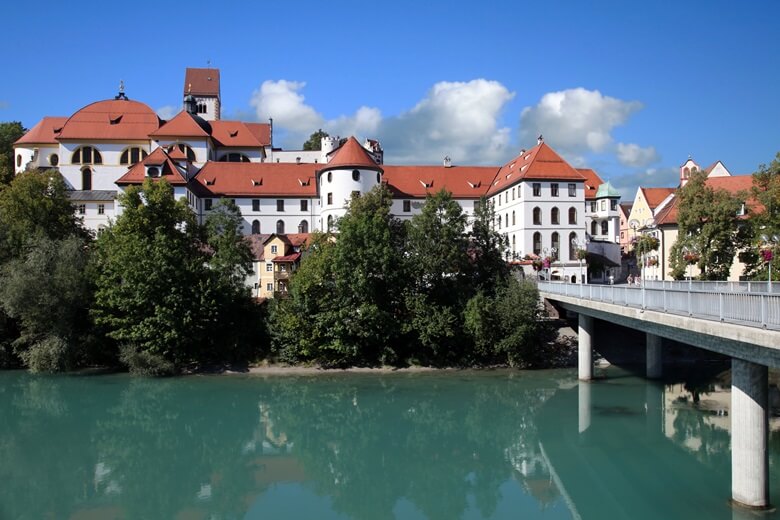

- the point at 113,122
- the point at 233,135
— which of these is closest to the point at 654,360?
the point at 233,135

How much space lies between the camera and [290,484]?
21.2 m

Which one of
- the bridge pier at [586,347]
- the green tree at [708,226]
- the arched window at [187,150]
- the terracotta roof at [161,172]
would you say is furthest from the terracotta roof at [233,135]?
the green tree at [708,226]

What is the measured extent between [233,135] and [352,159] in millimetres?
21270

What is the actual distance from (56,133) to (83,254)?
36.0 meters

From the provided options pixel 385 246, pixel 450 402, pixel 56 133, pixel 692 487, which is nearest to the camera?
pixel 692 487

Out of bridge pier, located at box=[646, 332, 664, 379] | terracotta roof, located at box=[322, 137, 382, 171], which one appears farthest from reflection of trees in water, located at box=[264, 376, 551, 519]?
terracotta roof, located at box=[322, 137, 382, 171]

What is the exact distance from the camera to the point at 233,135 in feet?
247

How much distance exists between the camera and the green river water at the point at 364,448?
19.1 meters

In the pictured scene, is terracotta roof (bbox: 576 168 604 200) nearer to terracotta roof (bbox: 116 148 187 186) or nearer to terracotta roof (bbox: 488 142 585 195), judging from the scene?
terracotta roof (bbox: 488 142 585 195)

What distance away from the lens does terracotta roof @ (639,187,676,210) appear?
72750 millimetres

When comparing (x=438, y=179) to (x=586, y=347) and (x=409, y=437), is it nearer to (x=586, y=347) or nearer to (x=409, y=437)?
(x=586, y=347)

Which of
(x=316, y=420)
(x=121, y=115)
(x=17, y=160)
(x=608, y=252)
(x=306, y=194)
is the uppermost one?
(x=121, y=115)

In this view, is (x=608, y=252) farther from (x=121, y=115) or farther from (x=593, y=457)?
(x=121, y=115)


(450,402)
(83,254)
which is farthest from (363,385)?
(83,254)
